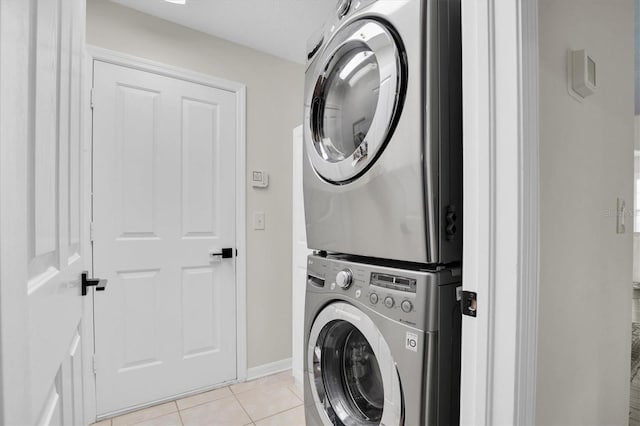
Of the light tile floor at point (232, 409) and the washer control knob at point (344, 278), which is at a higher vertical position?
the washer control knob at point (344, 278)

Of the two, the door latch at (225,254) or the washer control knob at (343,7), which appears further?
the door latch at (225,254)

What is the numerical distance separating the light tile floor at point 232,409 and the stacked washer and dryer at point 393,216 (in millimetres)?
887

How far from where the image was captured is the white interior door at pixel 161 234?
6.28ft

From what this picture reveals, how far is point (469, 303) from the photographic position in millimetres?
791

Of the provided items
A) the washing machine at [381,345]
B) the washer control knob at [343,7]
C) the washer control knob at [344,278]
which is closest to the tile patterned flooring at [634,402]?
the washing machine at [381,345]

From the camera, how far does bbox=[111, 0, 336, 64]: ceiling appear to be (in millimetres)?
1936

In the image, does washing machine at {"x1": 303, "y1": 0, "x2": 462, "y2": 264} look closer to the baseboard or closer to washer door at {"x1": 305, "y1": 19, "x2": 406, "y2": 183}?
washer door at {"x1": 305, "y1": 19, "x2": 406, "y2": 183}

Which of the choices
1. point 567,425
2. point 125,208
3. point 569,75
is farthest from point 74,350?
point 569,75

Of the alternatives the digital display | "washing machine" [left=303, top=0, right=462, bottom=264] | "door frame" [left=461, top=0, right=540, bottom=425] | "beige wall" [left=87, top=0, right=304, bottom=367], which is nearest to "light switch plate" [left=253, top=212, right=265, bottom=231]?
"beige wall" [left=87, top=0, right=304, bottom=367]

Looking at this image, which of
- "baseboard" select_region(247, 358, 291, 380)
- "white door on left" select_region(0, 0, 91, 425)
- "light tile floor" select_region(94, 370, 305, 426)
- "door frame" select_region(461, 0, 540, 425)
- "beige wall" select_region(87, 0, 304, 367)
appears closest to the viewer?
"white door on left" select_region(0, 0, 91, 425)

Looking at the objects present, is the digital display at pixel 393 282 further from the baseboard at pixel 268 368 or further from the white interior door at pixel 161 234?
the baseboard at pixel 268 368

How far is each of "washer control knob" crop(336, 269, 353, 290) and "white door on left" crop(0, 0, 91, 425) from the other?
0.73m

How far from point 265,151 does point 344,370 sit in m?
1.71

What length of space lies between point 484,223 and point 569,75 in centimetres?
54
